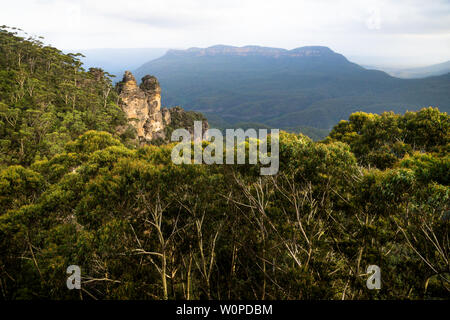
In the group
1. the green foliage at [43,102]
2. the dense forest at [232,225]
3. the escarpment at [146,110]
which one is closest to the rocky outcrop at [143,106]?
the escarpment at [146,110]

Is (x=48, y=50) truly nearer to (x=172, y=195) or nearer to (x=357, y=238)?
(x=172, y=195)

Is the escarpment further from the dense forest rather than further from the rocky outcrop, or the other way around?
the dense forest

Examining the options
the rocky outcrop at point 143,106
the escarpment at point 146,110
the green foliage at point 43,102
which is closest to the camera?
the green foliage at point 43,102

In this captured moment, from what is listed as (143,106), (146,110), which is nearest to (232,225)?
(143,106)

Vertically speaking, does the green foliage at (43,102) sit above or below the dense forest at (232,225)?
above

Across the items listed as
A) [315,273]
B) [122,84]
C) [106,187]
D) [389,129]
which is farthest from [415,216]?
[122,84]

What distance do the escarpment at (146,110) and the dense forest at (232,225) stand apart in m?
45.5

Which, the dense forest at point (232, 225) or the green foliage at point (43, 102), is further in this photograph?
the green foliage at point (43, 102)

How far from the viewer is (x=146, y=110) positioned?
6188 cm

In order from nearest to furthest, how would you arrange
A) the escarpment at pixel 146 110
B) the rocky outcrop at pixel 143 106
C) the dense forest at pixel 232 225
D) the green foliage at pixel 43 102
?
1. the dense forest at pixel 232 225
2. the green foliage at pixel 43 102
3. the rocky outcrop at pixel 143 106
4. the escarpment at pixel 146 110

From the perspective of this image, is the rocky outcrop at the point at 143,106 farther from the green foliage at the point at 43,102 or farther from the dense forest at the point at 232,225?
the dense forest at the point at 232,225

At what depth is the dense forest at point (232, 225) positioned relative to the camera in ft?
21.5

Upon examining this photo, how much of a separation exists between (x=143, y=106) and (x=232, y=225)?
5830 centimetres

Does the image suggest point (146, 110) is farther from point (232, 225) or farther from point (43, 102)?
point (232, 225)
